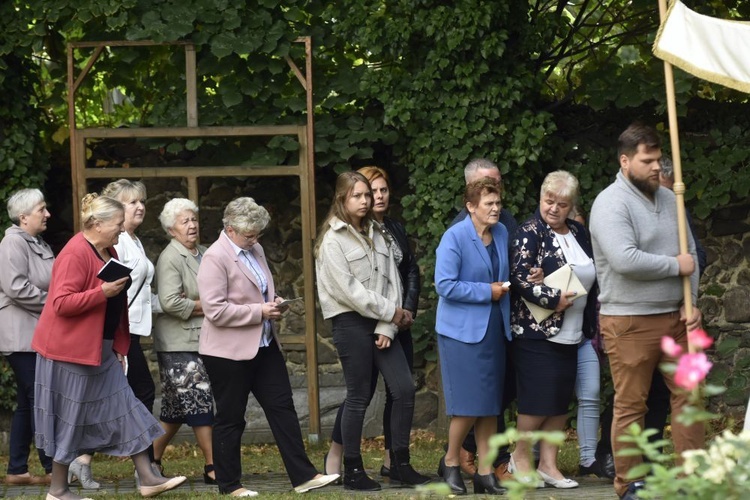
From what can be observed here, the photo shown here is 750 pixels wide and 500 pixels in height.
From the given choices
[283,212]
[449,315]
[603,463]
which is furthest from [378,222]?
[283,212]

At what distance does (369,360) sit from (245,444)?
3.03m

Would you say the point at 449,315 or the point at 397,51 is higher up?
the point at 397,51

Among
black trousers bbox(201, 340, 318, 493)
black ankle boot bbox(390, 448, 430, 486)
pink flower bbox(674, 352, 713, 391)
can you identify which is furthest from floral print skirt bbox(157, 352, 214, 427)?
pink flower bbox(674, 352, 713, 391)

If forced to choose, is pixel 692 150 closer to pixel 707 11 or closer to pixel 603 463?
pixel 707 11

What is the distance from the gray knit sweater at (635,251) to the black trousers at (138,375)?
118 inches

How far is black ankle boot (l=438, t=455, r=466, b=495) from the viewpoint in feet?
22.0

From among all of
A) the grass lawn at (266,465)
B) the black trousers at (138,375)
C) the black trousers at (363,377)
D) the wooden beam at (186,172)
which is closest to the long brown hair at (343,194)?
the black trousers at (363,377)

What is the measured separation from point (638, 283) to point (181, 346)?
3.00 m

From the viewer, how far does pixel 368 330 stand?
23.0 feet

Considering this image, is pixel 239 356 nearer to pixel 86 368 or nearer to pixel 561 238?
pixel 86 368

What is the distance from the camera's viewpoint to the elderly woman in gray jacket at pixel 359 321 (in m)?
6.96

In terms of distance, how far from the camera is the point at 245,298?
691cm

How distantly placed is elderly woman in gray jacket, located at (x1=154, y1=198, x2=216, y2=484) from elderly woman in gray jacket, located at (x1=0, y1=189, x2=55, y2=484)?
78 centimetres

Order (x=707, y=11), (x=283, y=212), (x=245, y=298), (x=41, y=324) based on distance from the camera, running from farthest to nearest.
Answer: (x=283, y=212) → (x=707, y=11) → (x=245, y=298) → (x=41, y=324)
